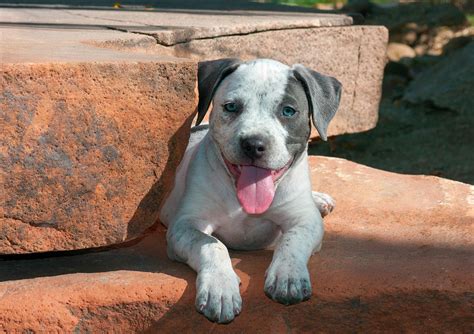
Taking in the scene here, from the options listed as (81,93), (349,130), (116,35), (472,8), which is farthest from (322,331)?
(472,8)

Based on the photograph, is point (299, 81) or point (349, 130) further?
point (349, 130)

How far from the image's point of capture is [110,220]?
411 centimetres

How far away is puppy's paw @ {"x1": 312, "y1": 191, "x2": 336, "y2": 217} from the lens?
5211 millimetres

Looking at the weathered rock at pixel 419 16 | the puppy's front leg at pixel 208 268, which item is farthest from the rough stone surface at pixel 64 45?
the weathered rock at pixel 419 16

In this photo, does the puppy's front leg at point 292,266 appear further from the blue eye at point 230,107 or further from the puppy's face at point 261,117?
the blue eye at point 230,107

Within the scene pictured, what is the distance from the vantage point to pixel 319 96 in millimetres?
4551

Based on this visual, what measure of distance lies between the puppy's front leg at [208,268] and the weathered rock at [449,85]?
500 cm

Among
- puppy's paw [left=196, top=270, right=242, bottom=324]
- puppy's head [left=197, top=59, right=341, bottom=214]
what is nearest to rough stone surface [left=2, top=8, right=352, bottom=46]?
puppy's head [left=197, top=59, right=341, bottom=214]

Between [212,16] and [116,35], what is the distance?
4.70 feet

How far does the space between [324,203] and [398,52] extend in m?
6.10

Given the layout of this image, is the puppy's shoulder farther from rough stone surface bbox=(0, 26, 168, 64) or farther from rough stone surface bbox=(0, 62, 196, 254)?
rough stone surface bbox=(0, 62, 196, 254)

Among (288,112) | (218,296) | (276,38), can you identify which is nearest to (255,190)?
(288,112)

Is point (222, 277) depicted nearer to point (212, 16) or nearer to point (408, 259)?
point (408, 259)

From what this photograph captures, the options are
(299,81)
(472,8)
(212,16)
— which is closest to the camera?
(299,81)
